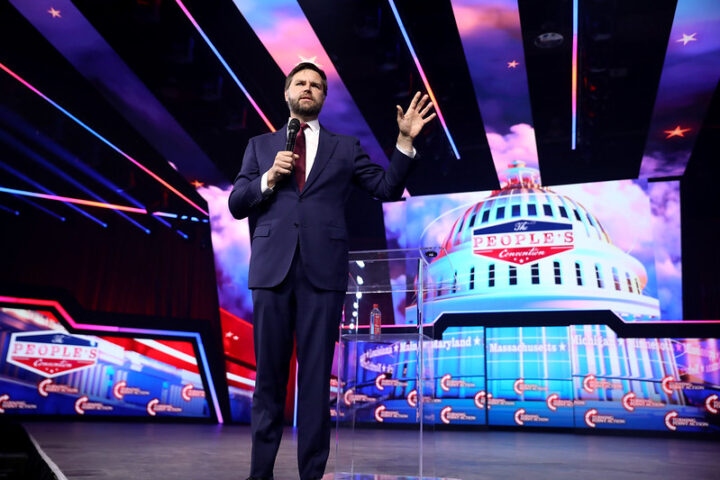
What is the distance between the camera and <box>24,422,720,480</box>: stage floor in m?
2.23

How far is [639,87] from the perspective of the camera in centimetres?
520

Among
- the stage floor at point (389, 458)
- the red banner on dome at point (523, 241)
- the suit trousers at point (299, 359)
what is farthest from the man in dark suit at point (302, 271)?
the red banner on dome at point (523, 241)

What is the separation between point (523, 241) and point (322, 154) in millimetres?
4997

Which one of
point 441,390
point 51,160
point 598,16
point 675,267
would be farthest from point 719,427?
point 51,160

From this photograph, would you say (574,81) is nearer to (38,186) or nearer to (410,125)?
(410,125)

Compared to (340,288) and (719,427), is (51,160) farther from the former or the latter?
(719,427)

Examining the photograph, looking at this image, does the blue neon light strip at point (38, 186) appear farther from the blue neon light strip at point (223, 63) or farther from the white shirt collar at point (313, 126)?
the white shirt collar at point (313, 126)

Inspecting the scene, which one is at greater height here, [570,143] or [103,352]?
[570,143]

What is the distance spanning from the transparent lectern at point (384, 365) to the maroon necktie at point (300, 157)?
560mm

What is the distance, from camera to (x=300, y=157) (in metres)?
1.82

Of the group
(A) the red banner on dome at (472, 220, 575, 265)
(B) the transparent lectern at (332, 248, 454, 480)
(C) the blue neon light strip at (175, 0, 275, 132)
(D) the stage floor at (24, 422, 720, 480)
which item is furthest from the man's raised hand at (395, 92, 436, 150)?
(A) the red banner on dome at (472, 220, 575, 265)

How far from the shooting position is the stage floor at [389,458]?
7.31ft

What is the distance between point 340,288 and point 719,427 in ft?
18.4

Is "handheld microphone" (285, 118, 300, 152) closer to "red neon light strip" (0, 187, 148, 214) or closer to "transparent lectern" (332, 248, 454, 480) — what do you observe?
"transparent lectern" (332, 248, 454, 480)
